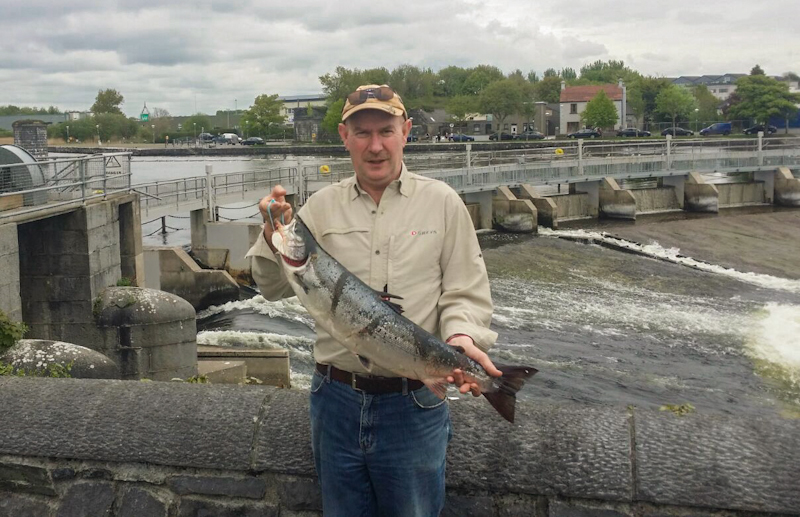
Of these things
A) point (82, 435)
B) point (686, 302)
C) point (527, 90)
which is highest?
point (527, 90)

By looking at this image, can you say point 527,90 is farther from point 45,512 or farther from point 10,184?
point 45,512

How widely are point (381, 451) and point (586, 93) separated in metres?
136

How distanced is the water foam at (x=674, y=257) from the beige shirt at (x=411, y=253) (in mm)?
27601

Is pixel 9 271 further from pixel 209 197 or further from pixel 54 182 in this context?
pixel 209 197

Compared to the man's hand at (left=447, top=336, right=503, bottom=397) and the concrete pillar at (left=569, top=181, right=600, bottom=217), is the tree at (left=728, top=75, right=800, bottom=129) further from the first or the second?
the man's hand at (left=447, top=336, right=503, bottom=397)

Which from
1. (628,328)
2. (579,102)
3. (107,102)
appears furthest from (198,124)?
(628,328)

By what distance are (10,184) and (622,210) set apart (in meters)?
34.4

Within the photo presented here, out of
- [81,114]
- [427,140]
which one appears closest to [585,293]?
[427,140]

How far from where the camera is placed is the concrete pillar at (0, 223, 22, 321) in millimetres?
12375

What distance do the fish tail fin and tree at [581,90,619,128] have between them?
122 m

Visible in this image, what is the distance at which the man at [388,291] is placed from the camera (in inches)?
129

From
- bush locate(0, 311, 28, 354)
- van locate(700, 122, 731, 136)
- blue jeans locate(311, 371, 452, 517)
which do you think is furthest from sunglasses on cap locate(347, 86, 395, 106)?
van locate(700, 122, 731, 136)

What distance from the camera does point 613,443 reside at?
3.59 m

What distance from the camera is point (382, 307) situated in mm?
3135
